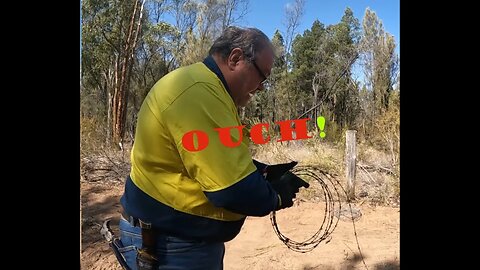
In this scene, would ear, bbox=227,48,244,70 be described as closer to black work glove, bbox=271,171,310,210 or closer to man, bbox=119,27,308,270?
man, bbox=119,27,308,270

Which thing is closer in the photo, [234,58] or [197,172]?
[197,172]

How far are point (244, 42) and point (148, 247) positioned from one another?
532 mm

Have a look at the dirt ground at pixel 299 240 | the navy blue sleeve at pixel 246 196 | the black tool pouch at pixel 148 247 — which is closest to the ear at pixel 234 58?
the navy blue sleeve at pixel 246 196

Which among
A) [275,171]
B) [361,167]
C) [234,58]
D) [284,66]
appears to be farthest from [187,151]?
[361,167]

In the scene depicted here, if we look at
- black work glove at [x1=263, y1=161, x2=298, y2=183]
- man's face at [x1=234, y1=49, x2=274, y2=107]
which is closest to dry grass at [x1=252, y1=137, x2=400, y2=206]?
black work glove at [x1=263, y1=161, x2=298, y2=183]

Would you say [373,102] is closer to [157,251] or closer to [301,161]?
[301,161]

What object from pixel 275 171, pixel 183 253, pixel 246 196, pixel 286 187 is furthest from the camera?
pixel 275 171

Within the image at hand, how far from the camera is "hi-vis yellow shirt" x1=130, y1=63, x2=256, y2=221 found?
761 mm

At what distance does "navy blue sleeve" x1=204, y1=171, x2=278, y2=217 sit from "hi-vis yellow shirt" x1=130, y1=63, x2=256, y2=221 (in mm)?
11

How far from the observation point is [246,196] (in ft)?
2.48

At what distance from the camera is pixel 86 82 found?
2715 mm

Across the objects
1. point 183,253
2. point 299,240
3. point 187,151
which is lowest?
point 299,240

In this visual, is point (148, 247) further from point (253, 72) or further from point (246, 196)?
point (253, 72)
